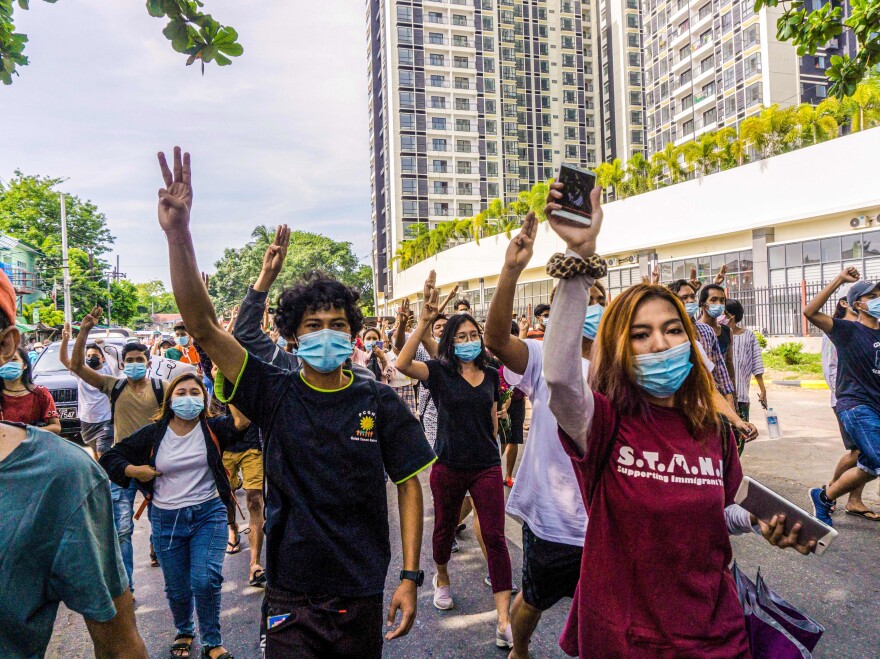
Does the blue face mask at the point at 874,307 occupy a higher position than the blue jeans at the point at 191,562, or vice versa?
the blue face mask at the point at 874,307

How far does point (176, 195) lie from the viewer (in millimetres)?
2100

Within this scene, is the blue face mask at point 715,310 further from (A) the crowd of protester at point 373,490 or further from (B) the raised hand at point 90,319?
(B) the raised hand at point 90,319

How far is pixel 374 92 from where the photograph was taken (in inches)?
2854

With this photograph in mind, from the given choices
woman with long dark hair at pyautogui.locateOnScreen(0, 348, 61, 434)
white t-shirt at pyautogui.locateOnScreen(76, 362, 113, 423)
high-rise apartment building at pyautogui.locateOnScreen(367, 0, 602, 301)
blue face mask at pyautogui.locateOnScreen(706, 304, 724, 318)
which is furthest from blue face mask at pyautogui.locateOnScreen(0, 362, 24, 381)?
high-rise apartment building at pyautogui.locateOnScreen(367, 0, 602, 301)

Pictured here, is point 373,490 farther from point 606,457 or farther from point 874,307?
point 874,307

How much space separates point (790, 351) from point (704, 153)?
11610mm

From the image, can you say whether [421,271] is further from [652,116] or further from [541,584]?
[541,584]

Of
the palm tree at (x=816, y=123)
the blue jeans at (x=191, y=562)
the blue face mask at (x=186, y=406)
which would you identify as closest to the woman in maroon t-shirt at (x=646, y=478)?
the blue jeans at (x=191, y=562)

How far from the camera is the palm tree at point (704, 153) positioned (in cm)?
2622

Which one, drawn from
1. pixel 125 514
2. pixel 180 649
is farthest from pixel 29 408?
pixel 180 649

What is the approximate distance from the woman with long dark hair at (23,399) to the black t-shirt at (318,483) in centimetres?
423

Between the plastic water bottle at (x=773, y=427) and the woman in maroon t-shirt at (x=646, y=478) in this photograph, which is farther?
the plastic water bottle at (x=773, y=427)

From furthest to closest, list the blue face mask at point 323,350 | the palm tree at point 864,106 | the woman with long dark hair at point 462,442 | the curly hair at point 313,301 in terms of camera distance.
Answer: the palm tree at point 864,106 < the woman with long dark hair at point 462,442 < the curly hair at point 313,301 < the blue face mask at point 323,350

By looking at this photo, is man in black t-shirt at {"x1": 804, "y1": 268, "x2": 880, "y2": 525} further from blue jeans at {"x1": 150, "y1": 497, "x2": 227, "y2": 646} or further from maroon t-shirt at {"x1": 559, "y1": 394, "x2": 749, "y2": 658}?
blue jeans at {"x1": 150, "y1": 497, "x2": 227, "y2": 646}
